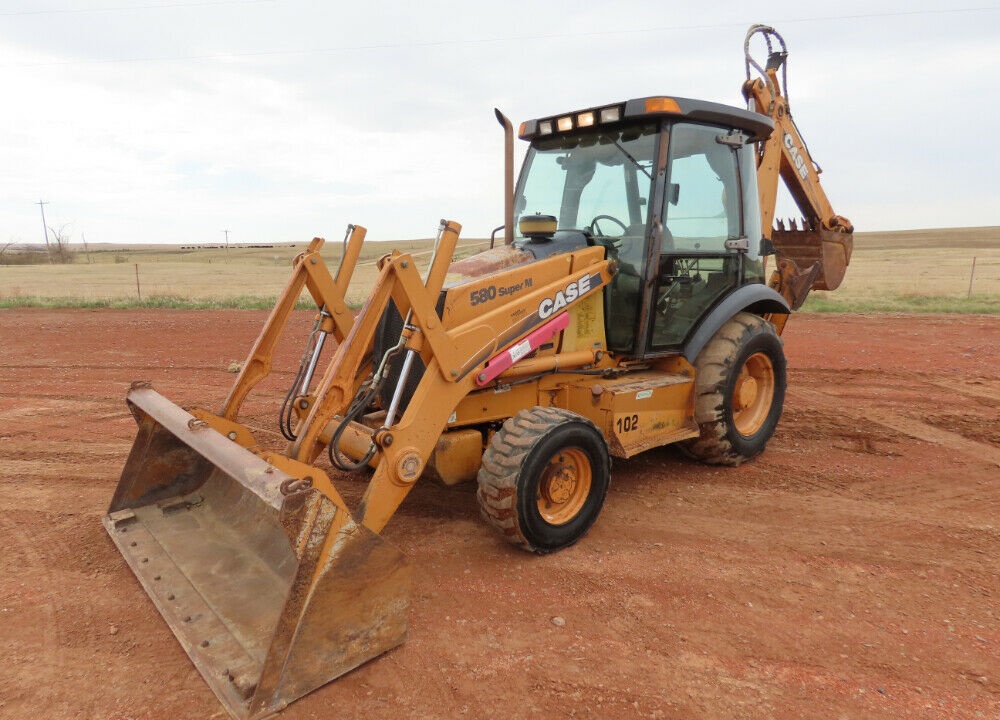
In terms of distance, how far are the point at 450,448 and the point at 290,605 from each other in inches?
57.7

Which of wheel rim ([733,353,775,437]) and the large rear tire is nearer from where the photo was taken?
the large rear tire

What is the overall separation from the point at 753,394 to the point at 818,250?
9.12 ft

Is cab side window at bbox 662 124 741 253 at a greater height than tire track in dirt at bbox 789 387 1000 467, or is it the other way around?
cab side window at bbox 662 124 741 253

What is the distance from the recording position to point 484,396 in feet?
13.9

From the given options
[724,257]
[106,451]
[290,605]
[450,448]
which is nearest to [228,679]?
[290,605]

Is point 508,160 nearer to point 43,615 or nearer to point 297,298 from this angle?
point 297,298

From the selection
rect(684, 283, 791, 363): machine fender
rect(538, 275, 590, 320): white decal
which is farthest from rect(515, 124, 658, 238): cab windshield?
rect(684, 283, 791, 363): machine fender

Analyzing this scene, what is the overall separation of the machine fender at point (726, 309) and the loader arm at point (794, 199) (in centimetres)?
92

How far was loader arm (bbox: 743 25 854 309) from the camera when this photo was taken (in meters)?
6.39

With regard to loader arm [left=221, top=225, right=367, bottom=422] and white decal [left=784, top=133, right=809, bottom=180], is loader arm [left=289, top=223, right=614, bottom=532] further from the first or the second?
white decal [left=784, top=133, right=809, bottom=180]

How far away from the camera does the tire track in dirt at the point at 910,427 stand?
18.8 feet

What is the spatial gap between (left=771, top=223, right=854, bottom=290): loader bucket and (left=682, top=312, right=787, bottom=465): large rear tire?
229 cm

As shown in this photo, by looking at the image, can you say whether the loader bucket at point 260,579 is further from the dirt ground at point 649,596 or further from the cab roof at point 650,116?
the cab roof at point 650,116

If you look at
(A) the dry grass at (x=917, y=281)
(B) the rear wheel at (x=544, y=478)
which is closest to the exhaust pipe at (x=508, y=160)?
(B) the rear wheel at (x=544, y=478)
